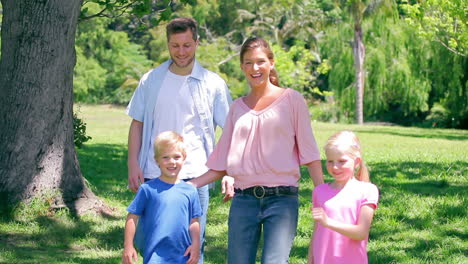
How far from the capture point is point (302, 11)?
60.8 metres

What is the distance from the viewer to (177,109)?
18.8ft

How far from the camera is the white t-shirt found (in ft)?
18.8

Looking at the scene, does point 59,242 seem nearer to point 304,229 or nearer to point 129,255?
point 304,229

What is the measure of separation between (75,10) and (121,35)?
52.8m

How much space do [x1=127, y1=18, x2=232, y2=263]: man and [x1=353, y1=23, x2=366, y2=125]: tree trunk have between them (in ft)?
136

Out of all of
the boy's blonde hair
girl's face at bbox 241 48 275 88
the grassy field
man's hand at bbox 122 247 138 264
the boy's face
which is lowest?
the grassy field

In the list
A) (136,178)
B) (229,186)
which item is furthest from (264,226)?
(136,178)

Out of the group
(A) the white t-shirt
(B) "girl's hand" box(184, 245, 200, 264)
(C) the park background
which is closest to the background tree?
(C) the park background

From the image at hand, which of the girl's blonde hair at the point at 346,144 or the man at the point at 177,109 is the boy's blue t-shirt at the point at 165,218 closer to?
the man at the point at 177,109

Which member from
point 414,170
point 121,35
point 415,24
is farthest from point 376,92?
point 414,170

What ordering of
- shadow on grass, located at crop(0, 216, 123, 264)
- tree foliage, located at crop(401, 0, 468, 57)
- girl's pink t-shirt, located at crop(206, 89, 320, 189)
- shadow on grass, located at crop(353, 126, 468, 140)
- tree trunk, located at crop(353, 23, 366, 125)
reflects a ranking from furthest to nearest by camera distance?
tree trunk, located at crop(353, 23, 366, 125)
shadow on grass, located at crop(353, 126, 468, 140)
tree foliage, located at crop(401, 0, 468, 57)
shadow on grass, located at crop(0, 216, 123, 264)
girl's pink t-shirt, located at crop(206, 89, 320, 189)

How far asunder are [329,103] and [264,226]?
5415 cm

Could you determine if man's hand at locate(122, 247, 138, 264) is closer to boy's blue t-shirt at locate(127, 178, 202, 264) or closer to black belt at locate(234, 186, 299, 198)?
boy's blue t-shirt at locate(127, 178, 202, 264)

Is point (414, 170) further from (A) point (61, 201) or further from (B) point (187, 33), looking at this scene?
(B) point (187, 33)
